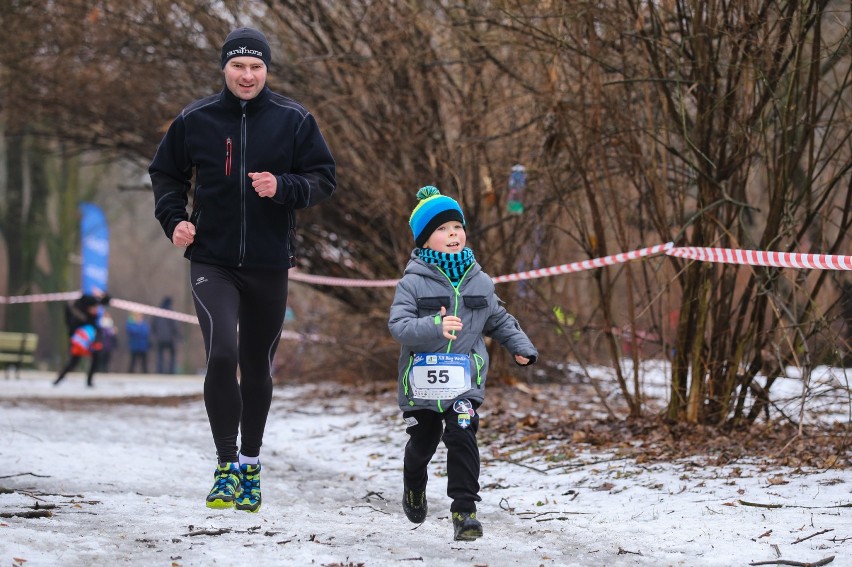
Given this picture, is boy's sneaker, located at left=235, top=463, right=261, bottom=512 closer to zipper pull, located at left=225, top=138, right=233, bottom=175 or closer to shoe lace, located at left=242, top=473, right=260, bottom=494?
shoe lace, located at left=242, top=473, right=260, bottom=494

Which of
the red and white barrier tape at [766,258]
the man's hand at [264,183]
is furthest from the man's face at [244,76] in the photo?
the red and white barrier tape at [766,258]

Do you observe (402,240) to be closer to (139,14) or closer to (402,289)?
(139,14)

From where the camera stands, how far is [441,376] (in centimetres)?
492

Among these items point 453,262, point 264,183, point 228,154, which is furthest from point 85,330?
point 453,262

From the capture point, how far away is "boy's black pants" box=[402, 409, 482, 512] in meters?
4.86

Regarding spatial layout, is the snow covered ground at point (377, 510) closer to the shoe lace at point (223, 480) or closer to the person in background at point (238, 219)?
the shoe lace at point (223, 480)

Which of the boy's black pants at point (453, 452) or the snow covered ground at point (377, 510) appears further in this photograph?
the boy's black pants at point (453, 452)

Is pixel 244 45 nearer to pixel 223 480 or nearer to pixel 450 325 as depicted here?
pixel 450 325

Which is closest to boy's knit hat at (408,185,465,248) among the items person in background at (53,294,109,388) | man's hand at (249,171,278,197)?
man's hand at (249,171,278,197)

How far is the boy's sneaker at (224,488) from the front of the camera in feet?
17.5

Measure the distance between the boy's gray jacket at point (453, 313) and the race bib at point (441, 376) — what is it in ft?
0.10

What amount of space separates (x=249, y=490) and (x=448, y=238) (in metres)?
1.42

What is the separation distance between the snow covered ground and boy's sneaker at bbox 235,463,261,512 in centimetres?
8

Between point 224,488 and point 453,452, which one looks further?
point 224,488
